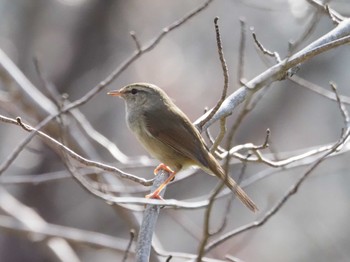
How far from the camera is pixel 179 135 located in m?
5.12

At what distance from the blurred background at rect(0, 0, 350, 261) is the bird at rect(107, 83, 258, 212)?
7.72 feet

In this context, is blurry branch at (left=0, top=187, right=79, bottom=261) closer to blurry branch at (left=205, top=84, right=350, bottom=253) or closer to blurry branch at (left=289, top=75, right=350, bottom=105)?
blurry branch at (left=289, top=75, right=350, bottom=105)

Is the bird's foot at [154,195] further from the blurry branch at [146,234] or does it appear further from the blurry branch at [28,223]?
the blurry branch at [28,223]

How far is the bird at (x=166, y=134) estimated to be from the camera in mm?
5000

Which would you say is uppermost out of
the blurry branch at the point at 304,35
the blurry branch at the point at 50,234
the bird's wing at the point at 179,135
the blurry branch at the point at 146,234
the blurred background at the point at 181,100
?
the blurred background at the point at 181,100

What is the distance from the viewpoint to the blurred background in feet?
34.9

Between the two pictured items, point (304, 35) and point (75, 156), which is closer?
point (304, 35)

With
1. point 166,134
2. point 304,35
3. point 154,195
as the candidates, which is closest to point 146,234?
point 154,195

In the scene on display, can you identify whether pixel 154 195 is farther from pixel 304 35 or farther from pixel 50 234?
pixel 50 234

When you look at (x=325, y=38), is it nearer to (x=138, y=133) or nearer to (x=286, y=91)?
(x=138, y=133)

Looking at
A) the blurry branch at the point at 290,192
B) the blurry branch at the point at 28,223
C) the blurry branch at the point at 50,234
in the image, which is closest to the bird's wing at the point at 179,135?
the blurry branch at the point at 290,192

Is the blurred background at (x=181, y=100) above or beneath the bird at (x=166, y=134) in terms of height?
above

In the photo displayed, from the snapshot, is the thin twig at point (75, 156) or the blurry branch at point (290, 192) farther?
the blurry branch at point (290, 192)

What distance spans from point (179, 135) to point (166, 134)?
0.17 meters
